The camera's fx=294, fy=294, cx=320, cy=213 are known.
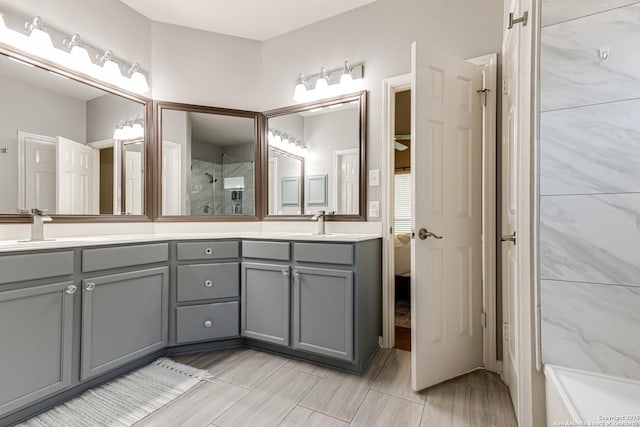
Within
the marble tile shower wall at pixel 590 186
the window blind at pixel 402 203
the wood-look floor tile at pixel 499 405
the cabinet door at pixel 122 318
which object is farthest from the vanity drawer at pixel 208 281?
the window blind at pixel 402 203

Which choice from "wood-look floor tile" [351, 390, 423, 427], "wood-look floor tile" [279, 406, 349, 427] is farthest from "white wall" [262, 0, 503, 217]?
"wood-look floor tile" [279, 406, 349, 427]

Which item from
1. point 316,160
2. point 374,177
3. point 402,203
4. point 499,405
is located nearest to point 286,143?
point 316,160

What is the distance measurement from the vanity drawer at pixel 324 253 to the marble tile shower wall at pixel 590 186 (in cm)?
98

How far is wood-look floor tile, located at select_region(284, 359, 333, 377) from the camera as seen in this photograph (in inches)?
74.2

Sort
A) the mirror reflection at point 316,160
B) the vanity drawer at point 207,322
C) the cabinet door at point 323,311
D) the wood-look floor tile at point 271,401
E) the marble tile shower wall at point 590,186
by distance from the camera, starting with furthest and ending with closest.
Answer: the mirror reflection at point 316,160 → the vanity drawer at point 207,322 → the cabinet door at point 323,311 → the wood-look floor tile at point 271,401 → the marble tile shower wall at point 590,186

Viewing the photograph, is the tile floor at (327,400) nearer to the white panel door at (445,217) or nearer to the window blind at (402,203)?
the white panel door at (445,217)

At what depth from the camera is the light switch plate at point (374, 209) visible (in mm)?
2237

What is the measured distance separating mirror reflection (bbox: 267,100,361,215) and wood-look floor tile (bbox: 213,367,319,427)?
1213 mm

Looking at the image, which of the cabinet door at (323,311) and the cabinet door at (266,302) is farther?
the cabinet door at (266,302)

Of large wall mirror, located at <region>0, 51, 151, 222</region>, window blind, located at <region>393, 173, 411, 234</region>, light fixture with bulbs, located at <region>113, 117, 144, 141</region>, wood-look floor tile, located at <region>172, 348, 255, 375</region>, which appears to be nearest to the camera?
large wall mirror, located at <region>0, 51, 151, 222</region>

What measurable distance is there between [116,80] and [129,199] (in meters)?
0.90

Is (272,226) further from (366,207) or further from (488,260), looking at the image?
(488,260)

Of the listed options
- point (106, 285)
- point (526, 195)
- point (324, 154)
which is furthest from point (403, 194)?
point (106, 285)

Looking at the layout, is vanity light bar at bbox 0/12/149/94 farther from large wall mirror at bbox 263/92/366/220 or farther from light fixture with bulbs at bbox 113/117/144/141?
large wall mirror at bbox 263/92/366/220
